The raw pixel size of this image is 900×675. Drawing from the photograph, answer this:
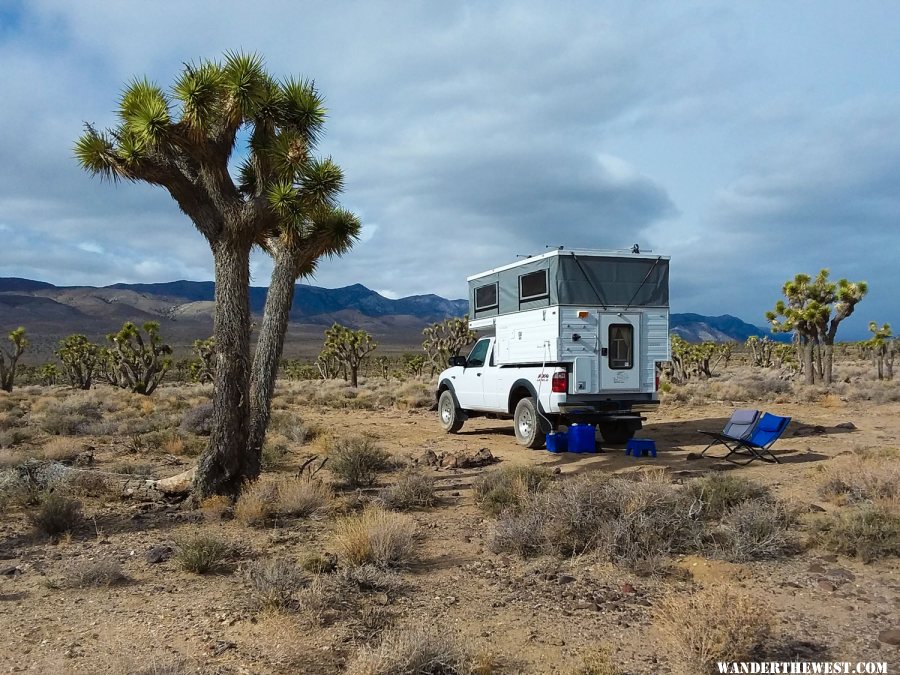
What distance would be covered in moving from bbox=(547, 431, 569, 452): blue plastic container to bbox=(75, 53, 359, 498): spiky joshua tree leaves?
527 centimetres

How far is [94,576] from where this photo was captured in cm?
558

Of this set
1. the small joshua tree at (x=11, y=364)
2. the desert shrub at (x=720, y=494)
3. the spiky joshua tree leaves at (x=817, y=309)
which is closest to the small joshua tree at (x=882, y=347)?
the spiky joshua tree leaves at (x=817, y=309)

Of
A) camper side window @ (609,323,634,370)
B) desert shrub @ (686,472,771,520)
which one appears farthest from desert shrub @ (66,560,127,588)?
camper side window @ (609,323,634,370)

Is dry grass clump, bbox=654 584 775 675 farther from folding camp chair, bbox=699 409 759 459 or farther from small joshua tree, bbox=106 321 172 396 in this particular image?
small joshua tree, bbox=106 321 172 396

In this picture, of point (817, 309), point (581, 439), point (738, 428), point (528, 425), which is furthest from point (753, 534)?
point (817, 309)

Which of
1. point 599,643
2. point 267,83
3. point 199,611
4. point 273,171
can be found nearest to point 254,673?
point 199,611

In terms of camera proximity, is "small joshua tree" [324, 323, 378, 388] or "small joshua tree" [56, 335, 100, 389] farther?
"small joshua tree" [324, 323, 378, 388]

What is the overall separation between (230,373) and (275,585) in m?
4.24

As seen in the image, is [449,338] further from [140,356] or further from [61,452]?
[61,452]

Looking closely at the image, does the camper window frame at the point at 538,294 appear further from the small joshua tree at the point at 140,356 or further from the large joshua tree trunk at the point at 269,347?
the small joshua tree at the point at 140,356

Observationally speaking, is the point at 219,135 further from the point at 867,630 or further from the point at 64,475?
Result: the point at 867,630

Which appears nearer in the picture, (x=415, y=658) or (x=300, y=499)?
(x=415, y=658)

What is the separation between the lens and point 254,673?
404cm

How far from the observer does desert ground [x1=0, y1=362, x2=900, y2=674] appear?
423cm
